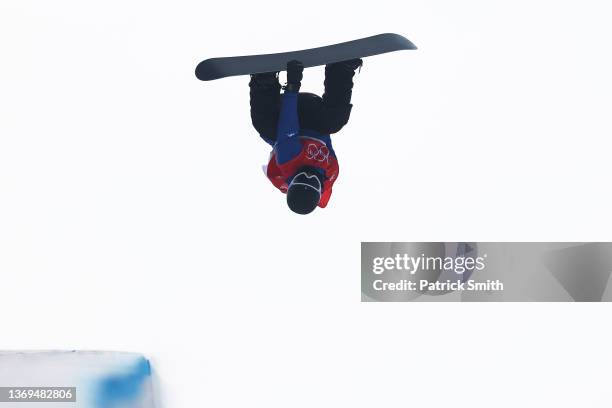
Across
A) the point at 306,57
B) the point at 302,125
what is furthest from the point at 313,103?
the point at 306,57

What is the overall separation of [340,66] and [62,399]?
223 cm

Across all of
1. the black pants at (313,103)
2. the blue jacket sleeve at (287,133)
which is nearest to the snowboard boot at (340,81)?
the black pants at (313,103)

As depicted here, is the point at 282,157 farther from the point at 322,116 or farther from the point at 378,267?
the point at 378,267

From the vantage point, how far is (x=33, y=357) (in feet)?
12.4

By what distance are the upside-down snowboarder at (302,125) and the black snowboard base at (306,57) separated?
0.04 m

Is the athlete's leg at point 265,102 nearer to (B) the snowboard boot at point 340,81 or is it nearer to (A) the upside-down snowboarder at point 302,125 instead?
(A) the upside-down snowboarder at point 302,125

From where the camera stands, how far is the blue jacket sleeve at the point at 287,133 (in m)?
2.57

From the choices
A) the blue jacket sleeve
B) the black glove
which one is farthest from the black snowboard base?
the blue jacket sleeve

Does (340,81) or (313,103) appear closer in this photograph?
(340,81)

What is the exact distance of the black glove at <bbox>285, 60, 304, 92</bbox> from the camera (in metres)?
2.43

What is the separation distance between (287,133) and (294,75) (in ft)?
0.81

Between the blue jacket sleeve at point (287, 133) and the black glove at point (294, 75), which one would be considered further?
the blue jacket sleeve at point (287, 133)

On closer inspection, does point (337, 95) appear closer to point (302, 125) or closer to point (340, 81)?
point (340, 81)

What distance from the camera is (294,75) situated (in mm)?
2455
